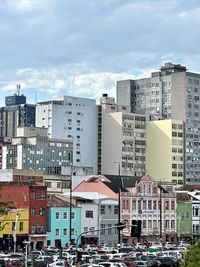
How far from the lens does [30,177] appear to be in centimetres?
17575

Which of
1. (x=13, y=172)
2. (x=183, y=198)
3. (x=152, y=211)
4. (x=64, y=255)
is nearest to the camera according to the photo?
(x=64, y=255)

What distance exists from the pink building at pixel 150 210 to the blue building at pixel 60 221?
38.4ft

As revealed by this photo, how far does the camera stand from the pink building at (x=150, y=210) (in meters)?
138

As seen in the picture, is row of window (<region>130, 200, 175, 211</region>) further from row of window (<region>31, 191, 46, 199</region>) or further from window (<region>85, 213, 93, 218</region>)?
row of window (<region>31, 191, 46, 199</region>)

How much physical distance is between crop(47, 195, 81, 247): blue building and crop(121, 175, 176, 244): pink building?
11717 mm

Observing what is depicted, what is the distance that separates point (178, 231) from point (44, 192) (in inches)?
1589

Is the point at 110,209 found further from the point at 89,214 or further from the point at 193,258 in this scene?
the point at 193,258

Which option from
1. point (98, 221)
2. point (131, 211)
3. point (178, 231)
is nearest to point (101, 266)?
point (98, 221)

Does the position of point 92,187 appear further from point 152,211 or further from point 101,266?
point 101,266

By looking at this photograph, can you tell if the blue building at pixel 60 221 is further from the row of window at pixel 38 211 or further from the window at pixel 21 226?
the window at pixel 21 226

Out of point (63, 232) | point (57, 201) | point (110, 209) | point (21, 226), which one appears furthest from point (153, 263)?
point (110, 209)

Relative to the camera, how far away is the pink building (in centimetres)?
13762

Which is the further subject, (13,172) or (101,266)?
(13,172)

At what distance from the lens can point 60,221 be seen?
12238 centimetres
